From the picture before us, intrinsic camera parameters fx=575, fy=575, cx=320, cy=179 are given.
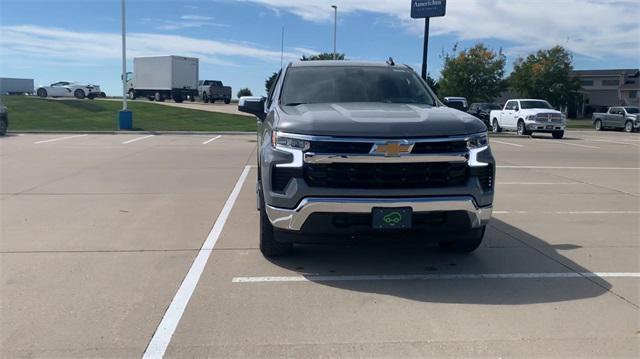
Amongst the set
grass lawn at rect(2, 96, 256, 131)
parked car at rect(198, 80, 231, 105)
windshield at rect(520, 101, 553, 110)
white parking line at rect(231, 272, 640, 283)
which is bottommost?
white parking line at rect(231, 272, 640, 283)

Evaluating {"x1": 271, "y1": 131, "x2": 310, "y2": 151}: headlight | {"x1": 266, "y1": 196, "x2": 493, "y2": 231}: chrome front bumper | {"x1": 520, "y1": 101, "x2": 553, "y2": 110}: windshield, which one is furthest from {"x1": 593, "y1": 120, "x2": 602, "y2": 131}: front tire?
{"x1": 271, "y1": 131, "x2": 310, "y2": 151}: headlight

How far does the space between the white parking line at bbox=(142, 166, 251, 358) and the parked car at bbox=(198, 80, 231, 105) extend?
49356 mm

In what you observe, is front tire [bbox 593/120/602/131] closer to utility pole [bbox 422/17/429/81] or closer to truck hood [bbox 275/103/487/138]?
utility pole [bbox 422/17/429/81]

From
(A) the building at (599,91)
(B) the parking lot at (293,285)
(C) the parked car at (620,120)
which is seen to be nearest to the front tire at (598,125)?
(C) the parked car at (620,120)

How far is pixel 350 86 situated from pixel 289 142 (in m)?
1.71

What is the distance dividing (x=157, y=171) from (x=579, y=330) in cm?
1009

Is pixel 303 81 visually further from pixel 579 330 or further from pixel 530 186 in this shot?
pixel 530 186

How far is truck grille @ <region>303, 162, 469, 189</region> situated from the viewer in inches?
187

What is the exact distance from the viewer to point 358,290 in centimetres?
485

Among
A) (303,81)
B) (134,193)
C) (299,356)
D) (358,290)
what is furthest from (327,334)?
(134,193)

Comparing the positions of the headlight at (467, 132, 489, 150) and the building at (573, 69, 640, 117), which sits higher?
the building at (573, 69, 640, 117)

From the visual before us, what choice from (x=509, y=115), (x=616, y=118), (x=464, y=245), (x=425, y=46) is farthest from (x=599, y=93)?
(x=464, y=245)

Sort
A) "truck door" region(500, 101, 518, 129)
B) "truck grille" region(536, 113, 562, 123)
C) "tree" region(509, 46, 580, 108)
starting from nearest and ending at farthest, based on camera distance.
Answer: "truck grille" region(536, 113, 562, 123)
"truck door" region(500, 101, 518, 129)
"tree" region(509, 46, 580, 108)

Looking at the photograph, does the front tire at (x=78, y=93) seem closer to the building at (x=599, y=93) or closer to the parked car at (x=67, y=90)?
the parked car at (x=67, y=90)
